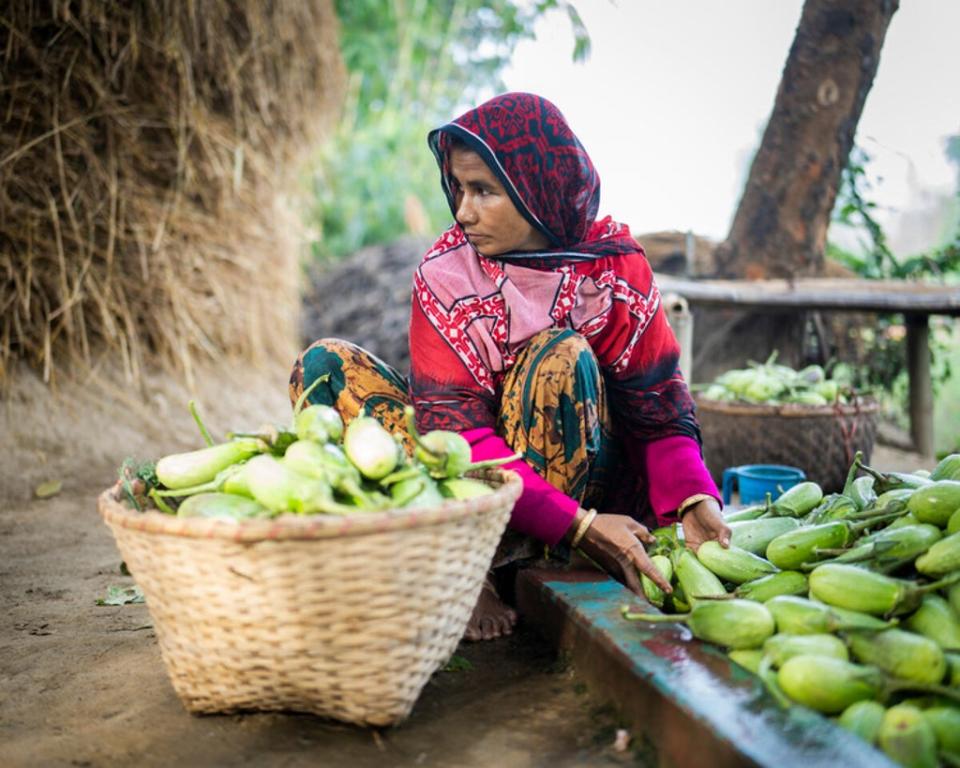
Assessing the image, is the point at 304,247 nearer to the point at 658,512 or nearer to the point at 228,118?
the point at 228,118

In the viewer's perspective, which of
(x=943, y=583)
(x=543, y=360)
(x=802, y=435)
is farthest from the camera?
(x=802, y=435)

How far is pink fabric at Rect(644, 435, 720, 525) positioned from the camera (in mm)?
2230

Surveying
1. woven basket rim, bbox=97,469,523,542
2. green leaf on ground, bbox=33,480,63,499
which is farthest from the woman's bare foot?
green leaf on ground, bbox=33,480,63,499

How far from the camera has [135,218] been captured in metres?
4.52

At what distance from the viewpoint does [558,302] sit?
2299 mm

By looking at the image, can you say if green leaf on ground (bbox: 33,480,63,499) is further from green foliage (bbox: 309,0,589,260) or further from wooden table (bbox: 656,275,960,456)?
green foliage (bbox: 309,0,589,260)

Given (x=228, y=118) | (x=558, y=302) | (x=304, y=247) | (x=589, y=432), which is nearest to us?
(x=589, y=432)

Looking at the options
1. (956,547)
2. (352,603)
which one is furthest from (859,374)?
(352,603)

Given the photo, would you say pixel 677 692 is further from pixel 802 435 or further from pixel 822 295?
pixel 822 295

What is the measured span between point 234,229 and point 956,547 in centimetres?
462

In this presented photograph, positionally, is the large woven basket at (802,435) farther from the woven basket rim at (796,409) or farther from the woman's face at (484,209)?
the woman's face at (484,209)

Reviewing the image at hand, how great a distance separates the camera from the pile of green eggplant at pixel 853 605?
1.39 m

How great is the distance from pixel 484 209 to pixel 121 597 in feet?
4.96

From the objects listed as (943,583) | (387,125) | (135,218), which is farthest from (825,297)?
(387,125)
